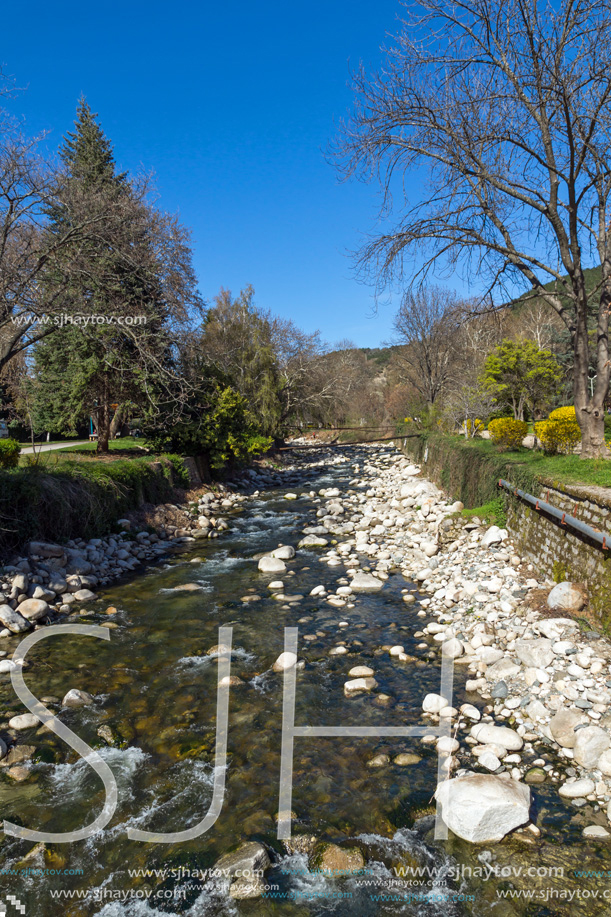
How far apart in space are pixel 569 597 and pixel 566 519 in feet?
2.95

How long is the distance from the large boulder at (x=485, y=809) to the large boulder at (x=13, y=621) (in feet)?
18.4

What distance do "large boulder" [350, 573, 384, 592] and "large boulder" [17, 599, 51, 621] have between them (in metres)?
4.62

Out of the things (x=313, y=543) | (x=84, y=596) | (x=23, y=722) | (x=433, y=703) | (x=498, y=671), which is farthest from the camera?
(x=313, y=543)

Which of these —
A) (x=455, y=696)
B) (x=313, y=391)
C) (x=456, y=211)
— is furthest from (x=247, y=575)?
(x=313, y=391)

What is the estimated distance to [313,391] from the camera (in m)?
31.8

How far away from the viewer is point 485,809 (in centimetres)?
345

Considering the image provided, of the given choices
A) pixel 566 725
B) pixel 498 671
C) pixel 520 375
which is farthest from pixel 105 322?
pixel 520 375

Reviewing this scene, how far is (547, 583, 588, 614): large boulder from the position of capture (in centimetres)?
571

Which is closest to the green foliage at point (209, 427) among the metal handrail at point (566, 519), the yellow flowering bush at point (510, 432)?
the yellow flowering bush at point (510, 432)

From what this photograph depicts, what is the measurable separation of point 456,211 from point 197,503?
34.2ft

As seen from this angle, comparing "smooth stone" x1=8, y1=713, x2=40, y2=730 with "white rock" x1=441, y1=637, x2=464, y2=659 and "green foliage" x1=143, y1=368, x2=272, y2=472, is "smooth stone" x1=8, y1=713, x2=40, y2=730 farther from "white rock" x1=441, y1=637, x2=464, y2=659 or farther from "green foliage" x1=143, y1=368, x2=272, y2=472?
"green foliage" x1=143, y1=368, x2=272, y2=472

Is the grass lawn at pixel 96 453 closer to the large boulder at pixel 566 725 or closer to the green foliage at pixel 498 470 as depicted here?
the green foliage at pixel 498 470

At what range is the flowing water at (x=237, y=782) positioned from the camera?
10.2ft

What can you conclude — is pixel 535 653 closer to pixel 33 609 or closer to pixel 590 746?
pixel 590 746
